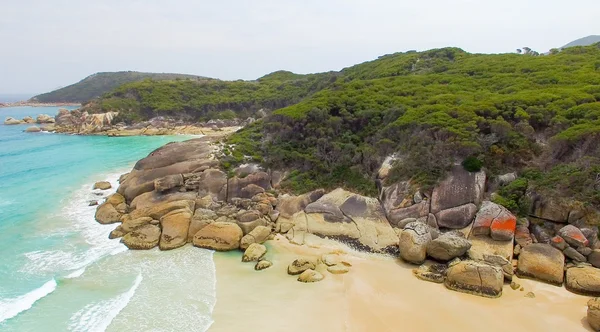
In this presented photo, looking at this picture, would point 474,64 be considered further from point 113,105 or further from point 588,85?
point 113,105

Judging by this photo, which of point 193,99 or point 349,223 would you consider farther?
point 193,99

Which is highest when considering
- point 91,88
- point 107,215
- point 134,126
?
point 91,88

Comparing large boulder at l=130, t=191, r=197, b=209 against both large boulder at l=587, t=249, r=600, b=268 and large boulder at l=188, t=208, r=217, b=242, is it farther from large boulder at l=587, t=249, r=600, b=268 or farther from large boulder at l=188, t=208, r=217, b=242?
large boulder at l=587, t=249, r=600, b=268

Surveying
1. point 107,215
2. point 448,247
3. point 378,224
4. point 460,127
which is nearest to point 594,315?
point 448,247

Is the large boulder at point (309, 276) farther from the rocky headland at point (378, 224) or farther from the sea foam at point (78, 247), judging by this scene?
the sea foam at point (78, 247)

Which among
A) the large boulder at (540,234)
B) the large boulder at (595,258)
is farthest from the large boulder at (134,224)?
the large boulder at (595,258)

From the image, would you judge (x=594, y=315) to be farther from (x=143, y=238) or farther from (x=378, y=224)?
(x=143, y=238)

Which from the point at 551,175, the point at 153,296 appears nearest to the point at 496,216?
the point at 551,175
